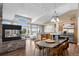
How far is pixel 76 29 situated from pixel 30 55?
4.17 feet

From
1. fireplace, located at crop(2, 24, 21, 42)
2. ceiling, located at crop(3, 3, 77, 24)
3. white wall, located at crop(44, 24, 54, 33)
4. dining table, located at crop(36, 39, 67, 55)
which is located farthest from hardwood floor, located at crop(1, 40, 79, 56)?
ceiling, located at crop(3, 3, 77, 24)

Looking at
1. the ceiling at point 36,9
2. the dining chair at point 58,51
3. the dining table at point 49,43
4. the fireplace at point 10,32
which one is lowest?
the dining chair at point 58,51

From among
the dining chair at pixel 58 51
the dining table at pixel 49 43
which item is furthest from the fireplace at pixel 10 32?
the dining chair at pixel 58 51

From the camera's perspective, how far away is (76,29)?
8.70 feet

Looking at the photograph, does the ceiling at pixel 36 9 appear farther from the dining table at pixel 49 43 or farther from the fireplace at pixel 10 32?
the dining table at pixel 49 43

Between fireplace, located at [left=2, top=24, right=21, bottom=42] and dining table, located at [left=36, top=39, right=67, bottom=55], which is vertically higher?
fireplace, located at [left=2, top=24, right=21, bottom=42]

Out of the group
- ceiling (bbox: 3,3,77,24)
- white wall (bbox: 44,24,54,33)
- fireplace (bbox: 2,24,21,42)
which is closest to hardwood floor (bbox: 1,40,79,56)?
fireplace (bbox: 2,24,21,42)

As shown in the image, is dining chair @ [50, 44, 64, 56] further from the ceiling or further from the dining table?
the ceiling

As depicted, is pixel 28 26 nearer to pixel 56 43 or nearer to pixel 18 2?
pixel 18 2

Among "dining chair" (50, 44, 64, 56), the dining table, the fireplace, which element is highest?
the fireplace

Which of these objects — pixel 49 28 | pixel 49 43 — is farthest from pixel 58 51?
pixel 49 28

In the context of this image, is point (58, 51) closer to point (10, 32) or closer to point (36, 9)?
point (36, 9)

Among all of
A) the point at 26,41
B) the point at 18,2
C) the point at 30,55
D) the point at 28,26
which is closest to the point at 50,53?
the point at 30,55

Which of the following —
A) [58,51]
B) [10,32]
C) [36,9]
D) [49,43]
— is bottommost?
[58,51]
